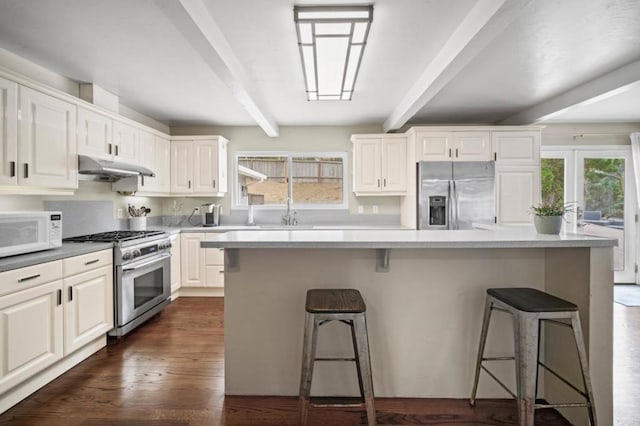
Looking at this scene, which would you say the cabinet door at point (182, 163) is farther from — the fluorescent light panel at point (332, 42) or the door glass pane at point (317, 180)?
the fluorescent light panel at point (332, 42)

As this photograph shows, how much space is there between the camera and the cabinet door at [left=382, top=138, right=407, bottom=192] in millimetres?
4715

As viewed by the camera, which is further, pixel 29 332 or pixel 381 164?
pixel 381 164

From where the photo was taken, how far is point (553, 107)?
3.88 m

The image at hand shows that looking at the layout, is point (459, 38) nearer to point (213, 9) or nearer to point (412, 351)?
point (213, 9)

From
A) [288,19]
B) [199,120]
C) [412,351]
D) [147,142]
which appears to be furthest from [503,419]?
[199,120]

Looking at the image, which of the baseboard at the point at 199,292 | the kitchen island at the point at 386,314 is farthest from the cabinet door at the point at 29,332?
the baseboard at the point at 199,292

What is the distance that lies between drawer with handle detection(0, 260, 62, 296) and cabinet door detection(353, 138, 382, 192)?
3475 mm

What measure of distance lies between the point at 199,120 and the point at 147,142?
888 millimetres

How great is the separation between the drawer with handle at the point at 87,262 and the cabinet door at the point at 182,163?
194 centimetres

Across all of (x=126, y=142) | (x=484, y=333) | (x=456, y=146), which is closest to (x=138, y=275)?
(x=126, y=142)

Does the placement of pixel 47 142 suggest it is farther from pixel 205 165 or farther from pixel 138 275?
pixel 205 165

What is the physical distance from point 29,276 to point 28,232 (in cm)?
34

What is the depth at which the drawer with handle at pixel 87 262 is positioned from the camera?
2.51 meters

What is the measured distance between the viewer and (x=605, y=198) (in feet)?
16.6
